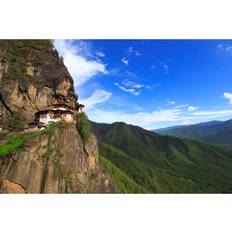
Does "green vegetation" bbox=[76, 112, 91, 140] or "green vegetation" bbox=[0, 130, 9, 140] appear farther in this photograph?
"green vegetation" bbox=[76, 112, 91, 140]

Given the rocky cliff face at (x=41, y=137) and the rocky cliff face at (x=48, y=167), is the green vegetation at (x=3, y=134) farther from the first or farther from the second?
the rocky cliff face at (x=48, y=167)

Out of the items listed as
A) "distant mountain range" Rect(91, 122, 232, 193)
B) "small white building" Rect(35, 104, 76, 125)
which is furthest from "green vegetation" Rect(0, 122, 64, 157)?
"distant mountain range" Rect(91, 122, 232, 193)

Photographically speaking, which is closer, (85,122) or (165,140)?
(85,122)

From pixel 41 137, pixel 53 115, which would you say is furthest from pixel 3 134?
pixel 41 137

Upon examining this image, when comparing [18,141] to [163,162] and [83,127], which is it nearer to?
[83,127]

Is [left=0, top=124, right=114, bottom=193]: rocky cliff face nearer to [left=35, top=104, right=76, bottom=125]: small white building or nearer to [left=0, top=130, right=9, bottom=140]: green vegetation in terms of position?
[left=35, top=104, right=76, bottom=125]: small white building

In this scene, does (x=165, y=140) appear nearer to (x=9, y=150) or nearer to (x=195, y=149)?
(x=195, y=149)

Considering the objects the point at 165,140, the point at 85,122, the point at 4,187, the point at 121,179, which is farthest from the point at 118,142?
the point at 4,187

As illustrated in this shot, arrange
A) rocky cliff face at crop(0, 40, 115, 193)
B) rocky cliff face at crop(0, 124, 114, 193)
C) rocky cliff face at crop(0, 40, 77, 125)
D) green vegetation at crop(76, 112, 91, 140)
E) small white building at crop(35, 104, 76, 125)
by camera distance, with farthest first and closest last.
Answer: green vegetation at crop(76, 112, 91, 140)
rocky cliff face at crop(0, 40, 77, 125)
small white building at crop(35, 104, 76, 125)
rocky cliff face at crop(0, 40, 115, 193)
rocky cliff face at crop(0, 124, 114, 193)
